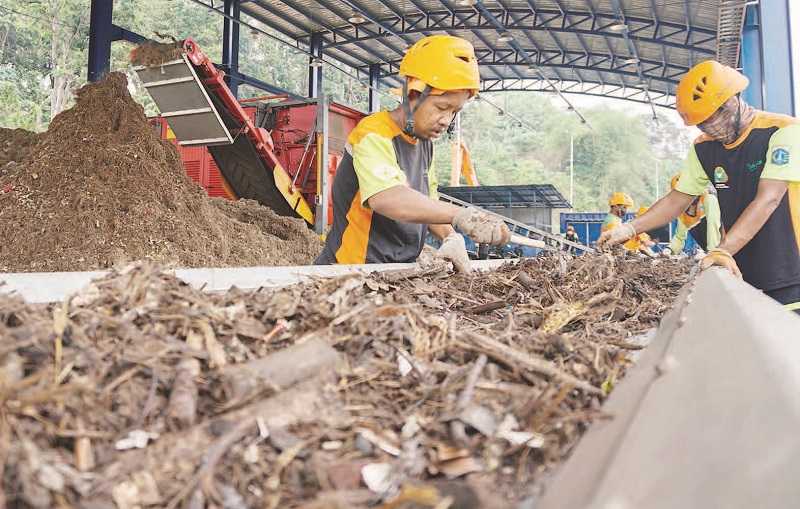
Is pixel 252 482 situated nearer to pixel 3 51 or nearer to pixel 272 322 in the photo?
pixel 272 322

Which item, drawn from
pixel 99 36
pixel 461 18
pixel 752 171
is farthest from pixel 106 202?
pixel 461 18

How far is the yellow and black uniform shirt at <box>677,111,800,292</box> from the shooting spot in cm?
321

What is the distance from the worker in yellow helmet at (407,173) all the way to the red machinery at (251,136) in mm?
3919

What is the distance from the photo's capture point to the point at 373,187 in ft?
9.11

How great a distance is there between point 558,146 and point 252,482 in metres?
67.8

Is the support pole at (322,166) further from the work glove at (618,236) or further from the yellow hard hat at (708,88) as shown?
the yellow hard hat at (708,88)

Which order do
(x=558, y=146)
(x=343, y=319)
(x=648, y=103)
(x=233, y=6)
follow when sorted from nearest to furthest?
(x=343, y=319) < (x=233, y=6) < (x=648, y=103) < (x=558, y=146)

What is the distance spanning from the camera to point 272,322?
120 cm

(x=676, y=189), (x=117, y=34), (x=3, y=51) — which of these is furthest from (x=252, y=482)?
(x=3, y=51)

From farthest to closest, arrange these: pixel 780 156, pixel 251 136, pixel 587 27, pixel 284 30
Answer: pixel 284 30 < pixel 587 27 < pixel 251 136 < pixel 780 156

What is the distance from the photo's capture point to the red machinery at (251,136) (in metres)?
6.39

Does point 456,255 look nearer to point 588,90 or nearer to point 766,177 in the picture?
point 766,177

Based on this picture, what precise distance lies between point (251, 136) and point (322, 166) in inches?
40.8

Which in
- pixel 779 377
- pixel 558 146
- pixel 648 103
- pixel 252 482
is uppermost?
pixel 558 146
